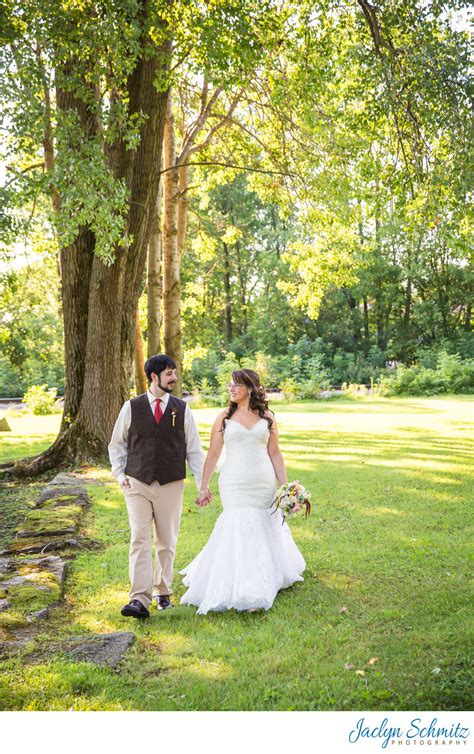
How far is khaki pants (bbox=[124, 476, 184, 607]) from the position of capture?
18.5ft

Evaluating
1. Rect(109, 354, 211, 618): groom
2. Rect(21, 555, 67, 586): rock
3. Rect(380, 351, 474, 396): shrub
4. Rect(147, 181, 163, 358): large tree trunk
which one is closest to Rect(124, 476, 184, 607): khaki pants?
Rect(109, 354, 211, 618): groom

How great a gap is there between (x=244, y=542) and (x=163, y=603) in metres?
0.86

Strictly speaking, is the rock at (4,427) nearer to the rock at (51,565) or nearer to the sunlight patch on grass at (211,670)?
the rock at (51,565)

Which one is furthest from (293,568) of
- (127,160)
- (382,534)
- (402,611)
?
(127,160)

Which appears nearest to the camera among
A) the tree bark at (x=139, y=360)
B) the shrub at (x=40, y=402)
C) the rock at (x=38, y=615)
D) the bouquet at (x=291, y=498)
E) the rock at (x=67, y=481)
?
the rock at (x=38, y=615)

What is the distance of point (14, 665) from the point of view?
15.0 feet

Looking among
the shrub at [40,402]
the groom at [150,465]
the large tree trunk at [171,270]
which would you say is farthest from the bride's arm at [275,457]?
the shrub at [40,402]

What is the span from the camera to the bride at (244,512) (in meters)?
5.82

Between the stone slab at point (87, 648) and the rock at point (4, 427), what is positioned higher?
the rock at point (4, 427)

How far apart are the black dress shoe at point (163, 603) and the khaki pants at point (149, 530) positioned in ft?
0.18

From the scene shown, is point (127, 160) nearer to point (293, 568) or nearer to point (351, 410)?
point (293, 568)

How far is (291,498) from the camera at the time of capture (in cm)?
593

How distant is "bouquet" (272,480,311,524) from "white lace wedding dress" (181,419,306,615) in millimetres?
167

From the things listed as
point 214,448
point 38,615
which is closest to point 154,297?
point 214,448
